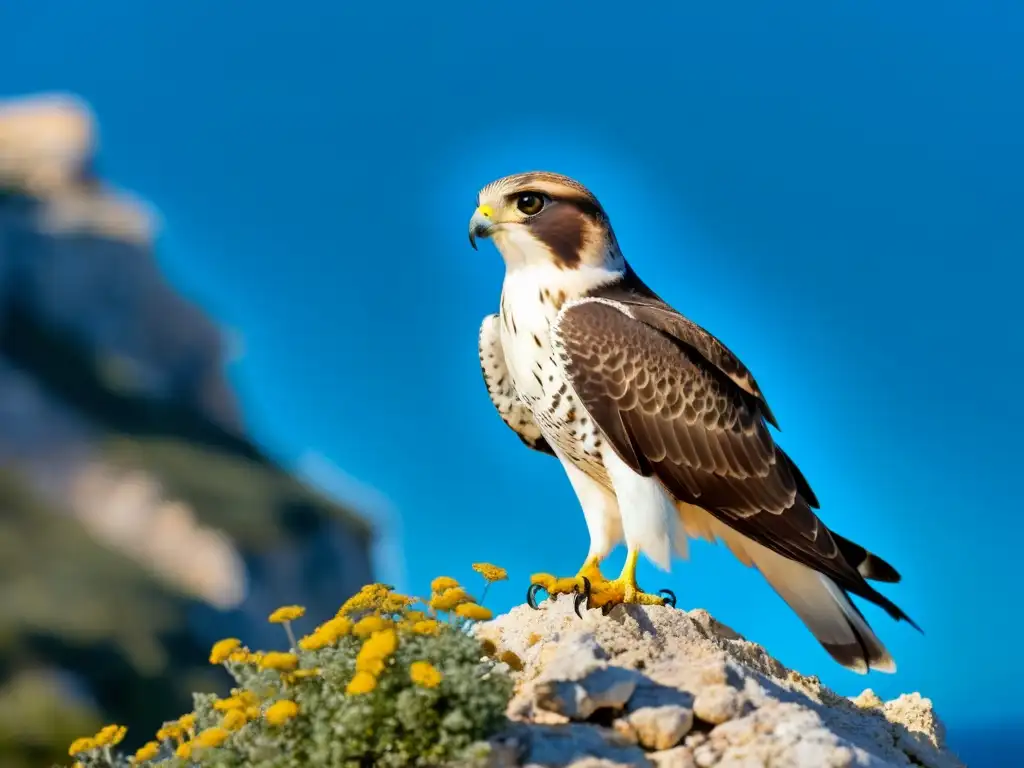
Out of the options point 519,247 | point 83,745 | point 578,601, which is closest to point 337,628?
point 83,745

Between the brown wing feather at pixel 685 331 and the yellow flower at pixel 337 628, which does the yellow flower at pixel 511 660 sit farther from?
the brown wing feather at pixel 685 331

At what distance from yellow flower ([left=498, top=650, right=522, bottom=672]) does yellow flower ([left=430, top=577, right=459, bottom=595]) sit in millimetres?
617

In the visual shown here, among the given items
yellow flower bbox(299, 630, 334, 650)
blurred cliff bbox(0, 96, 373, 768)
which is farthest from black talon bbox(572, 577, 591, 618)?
blurred cliff bbox(0, 96, 373, 768)

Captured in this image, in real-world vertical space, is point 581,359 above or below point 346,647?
above

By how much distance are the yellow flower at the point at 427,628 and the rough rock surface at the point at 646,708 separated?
43cm

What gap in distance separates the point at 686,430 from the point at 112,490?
1228 inches

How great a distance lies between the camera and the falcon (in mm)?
5625

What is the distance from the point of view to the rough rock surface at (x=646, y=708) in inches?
159

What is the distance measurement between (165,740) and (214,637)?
28298mm

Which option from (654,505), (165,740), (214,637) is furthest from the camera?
(214,637)

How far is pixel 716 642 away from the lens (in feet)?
18.7

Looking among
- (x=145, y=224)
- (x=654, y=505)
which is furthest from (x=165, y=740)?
(x=145, y=224)

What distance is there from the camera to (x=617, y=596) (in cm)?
546

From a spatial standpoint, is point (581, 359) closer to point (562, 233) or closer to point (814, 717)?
point (562, 233)
